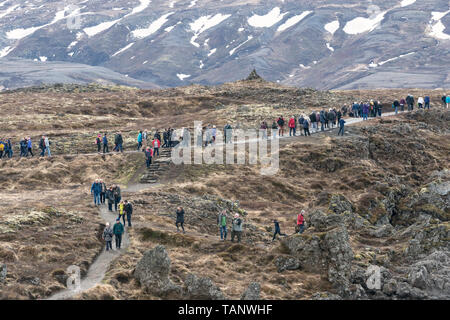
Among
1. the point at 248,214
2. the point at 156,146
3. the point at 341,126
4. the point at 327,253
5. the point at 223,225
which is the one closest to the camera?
the point at 327,253

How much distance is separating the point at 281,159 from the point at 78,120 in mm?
31861

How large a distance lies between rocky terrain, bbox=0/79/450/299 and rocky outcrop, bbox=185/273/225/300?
0.19 feet

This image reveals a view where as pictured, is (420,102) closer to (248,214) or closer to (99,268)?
(248,214)

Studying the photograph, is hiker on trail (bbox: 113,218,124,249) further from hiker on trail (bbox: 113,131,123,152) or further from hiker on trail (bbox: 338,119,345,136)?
hiker on trail (bbox: 338,119,345,136)

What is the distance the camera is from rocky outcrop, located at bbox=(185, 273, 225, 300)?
23.4 m

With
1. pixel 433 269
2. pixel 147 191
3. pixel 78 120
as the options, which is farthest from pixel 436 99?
pixel 433 269

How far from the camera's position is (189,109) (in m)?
80.6

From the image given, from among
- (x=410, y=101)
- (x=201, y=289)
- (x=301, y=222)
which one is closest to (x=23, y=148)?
(x=301, y=222)

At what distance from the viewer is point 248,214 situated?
40.0 meters

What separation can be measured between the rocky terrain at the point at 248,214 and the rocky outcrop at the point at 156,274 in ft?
0.15

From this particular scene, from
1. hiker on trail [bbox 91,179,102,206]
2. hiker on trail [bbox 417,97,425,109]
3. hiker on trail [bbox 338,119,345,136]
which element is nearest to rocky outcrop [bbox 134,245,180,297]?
hiker on trail [bbox 91,179,102,206]

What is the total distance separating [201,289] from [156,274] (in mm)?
2111

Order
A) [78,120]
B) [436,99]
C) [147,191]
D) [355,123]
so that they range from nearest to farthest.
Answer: [147,191] < [355,123] < [78,120] < [436,99]

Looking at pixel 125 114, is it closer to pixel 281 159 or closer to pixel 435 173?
pixel 281 159
